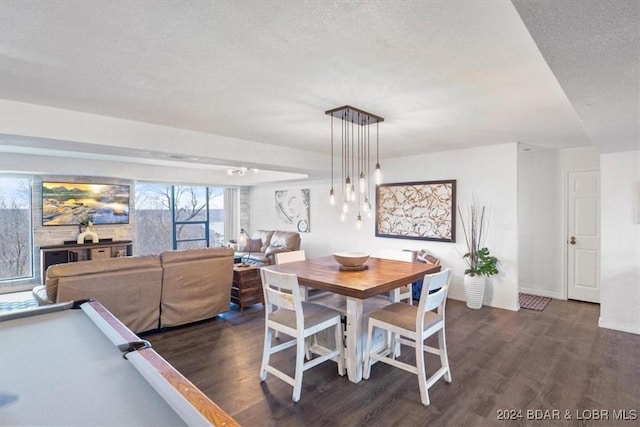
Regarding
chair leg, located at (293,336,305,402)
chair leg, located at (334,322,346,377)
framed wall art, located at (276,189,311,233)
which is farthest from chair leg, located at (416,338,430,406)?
framed wall art, located at (276,189,311,233)

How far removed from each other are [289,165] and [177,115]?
2.01 m

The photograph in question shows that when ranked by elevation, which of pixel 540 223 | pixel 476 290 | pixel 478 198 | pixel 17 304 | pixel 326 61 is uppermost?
pixel 326 61

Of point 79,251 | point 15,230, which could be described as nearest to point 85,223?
point 79,251

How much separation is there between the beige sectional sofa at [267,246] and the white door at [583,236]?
4.78 m

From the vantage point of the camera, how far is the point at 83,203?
641 cm

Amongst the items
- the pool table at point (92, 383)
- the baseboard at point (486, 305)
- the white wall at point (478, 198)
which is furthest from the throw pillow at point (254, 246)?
the pool table at point (92, 383)

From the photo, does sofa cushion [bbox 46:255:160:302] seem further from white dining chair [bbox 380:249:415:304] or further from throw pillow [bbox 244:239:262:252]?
throw pillow [bbox 244:239:262:252]

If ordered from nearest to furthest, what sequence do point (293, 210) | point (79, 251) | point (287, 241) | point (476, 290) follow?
point (476, 290) → point (79, 251) → point (287, 241) → point (293, 210)

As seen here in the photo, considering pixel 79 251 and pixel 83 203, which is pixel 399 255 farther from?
pixel 83 203

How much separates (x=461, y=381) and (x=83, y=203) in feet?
23.5

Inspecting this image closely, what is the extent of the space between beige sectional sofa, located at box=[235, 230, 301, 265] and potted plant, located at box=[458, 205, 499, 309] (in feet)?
11.1

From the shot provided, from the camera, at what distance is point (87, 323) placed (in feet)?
6.51

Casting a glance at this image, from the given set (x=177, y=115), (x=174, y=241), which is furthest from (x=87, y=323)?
(x=174, y=241)

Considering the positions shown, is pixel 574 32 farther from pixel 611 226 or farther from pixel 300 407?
pixel 611 226
